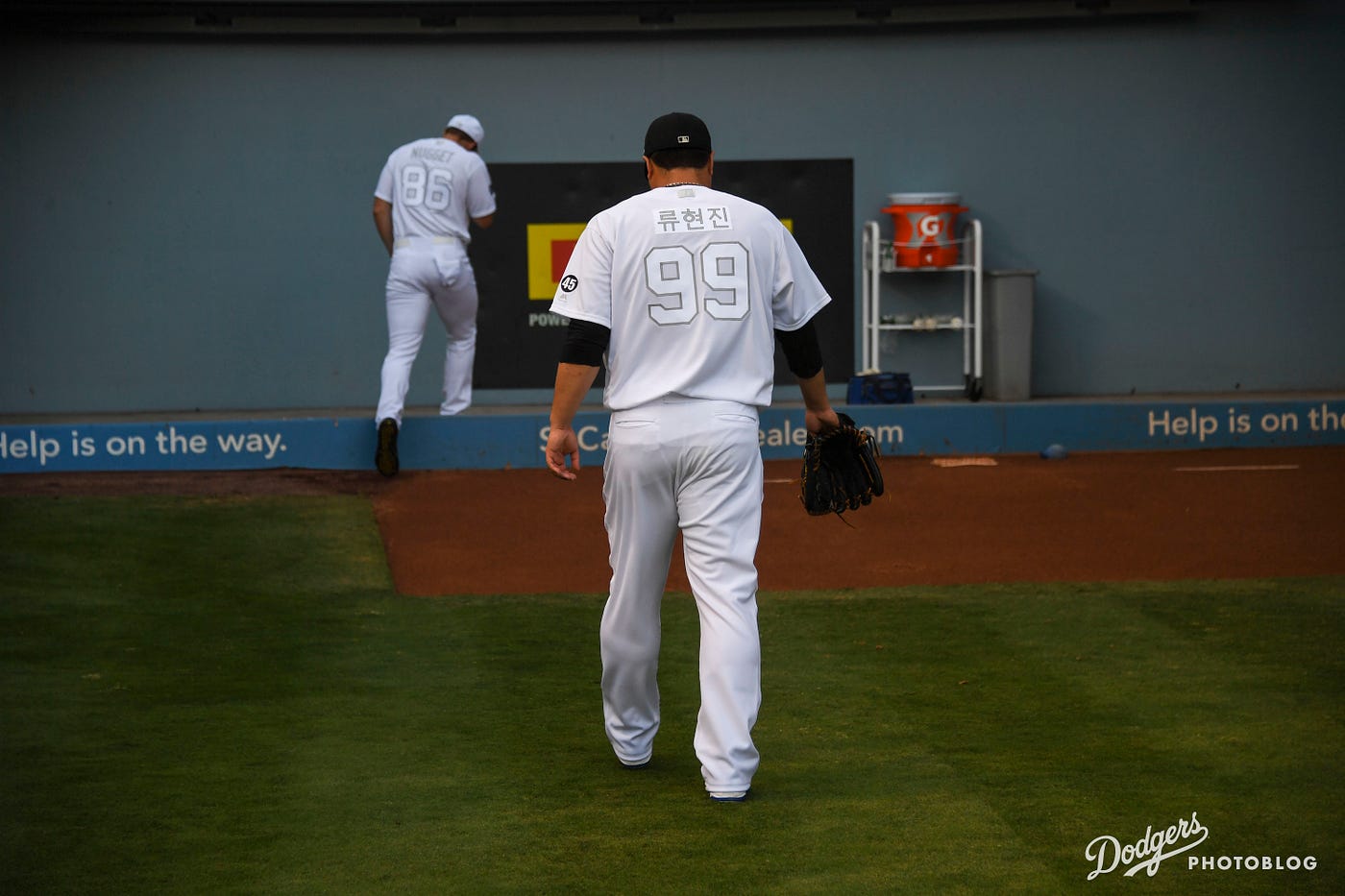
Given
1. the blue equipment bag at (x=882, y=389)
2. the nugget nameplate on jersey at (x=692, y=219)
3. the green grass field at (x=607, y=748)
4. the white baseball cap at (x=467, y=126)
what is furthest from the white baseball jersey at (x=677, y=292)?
the blue equipment bag at (x=882, y=389)

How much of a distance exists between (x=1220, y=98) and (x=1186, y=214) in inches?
40.4

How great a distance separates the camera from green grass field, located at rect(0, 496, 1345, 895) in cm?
398

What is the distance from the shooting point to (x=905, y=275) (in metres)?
14.2

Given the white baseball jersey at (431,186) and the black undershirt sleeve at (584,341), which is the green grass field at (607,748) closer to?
the black undershirt sleeve at (584,341)

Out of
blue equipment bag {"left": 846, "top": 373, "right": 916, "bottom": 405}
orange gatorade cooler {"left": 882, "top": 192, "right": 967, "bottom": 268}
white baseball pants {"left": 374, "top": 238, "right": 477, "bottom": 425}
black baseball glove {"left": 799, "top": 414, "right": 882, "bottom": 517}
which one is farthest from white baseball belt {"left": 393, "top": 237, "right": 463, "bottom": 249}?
black baseball glove {"left": 799, "top": 414, "right": 882, "bottom": 517}

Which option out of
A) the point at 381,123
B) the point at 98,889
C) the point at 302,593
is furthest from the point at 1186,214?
the point at 98,889

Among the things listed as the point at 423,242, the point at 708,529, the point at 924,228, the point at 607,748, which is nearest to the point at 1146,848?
the point at 708,529

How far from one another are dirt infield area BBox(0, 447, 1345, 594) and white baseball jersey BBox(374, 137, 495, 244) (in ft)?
5.65

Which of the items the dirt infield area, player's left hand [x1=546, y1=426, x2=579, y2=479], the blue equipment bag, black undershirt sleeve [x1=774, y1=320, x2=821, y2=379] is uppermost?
black undershirt sleeve [x1=774, y1=320, x2=821, y2=379]

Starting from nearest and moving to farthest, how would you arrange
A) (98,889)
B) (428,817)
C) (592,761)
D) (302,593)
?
(98,889), (428,817), (592,761), (302,593)

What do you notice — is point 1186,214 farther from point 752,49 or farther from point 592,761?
point 592,761

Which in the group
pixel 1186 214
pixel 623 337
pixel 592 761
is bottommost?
pixel 592 761

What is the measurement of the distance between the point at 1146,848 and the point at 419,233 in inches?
315

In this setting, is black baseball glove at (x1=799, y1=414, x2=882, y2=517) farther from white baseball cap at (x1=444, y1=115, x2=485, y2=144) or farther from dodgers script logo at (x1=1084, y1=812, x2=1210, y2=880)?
white baseball cap at (x1=444, y1=115, x2=485, y2=144)
